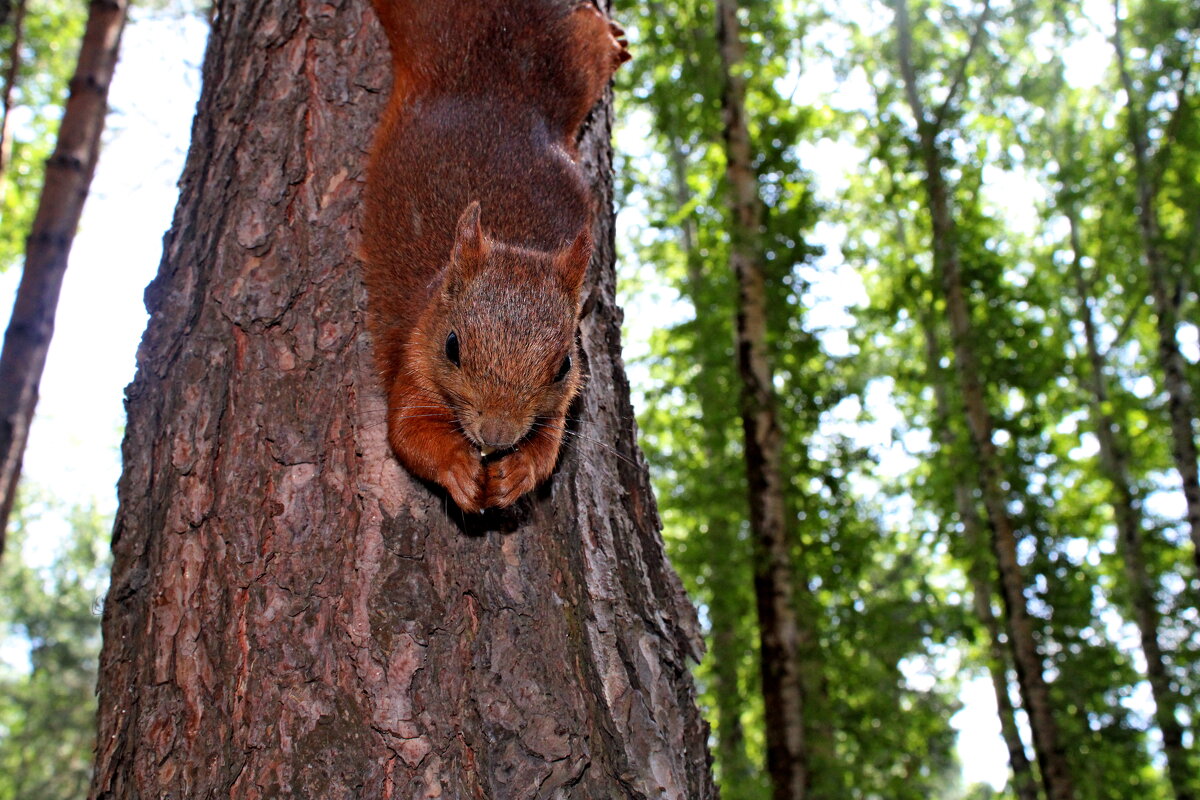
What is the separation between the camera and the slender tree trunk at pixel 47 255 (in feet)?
18.3

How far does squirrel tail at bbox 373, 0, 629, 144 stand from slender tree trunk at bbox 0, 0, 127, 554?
4421mm

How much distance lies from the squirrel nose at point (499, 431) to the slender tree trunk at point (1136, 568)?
10.9m

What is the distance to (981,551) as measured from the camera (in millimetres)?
9750

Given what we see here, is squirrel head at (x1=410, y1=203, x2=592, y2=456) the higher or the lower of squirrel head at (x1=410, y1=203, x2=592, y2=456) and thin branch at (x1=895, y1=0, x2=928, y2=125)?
the lower

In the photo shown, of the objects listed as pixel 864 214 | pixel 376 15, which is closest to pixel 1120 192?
pixel 864 214

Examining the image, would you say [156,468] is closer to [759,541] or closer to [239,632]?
[239,632]

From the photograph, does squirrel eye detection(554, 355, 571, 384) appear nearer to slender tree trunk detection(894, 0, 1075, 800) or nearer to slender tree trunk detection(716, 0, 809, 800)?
slender tree trunk detection(716, 0, 809, 800)

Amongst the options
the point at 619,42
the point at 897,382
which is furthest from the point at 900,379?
the point at 619,42

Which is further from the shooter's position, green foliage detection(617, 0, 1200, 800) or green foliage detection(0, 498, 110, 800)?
green foliage detection(0, 498, 110, 800)

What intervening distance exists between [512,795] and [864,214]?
15.8 m

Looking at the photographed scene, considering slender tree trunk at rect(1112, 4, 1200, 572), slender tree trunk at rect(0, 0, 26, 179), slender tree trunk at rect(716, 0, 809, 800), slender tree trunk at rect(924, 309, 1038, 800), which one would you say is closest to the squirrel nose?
slender tree trunk at rect(716, 0, 809, 800)

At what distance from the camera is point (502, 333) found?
219 cm

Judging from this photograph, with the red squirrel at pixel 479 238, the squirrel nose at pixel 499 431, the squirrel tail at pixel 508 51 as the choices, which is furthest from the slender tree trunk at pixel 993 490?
the squirrel nose at pixel 499 431

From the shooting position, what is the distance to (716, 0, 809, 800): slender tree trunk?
20.7 ft
